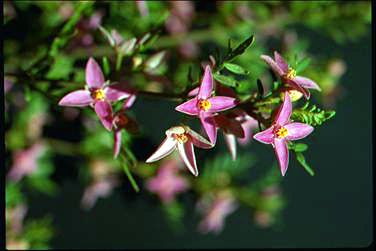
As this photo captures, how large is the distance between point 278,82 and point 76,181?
1095 millimetres

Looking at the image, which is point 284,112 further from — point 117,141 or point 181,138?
point 117,141

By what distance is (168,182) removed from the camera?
1.48m

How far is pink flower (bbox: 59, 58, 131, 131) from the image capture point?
0.75 meters

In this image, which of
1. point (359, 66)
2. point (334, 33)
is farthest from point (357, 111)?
point (334, 33)

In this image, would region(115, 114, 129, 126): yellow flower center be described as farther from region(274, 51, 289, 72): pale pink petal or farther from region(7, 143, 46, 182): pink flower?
region(7, 143, 46, 182): pink flower

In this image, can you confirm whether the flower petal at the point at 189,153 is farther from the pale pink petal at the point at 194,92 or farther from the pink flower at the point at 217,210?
the pink flower at the point at 217,210

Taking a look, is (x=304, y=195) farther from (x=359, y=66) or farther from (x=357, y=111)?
(x=359, y=66)

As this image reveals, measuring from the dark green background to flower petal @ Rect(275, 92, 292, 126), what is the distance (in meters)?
1.10

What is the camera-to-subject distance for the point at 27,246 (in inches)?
47.3

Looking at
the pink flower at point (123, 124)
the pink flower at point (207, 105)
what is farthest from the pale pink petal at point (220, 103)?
the pink flower at point (123, 124)

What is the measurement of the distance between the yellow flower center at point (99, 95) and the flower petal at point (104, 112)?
1cm

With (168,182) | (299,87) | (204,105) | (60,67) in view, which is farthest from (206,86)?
(168,182)

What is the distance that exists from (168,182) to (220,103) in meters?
0.85

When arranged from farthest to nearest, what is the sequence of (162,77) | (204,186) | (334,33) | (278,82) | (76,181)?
(76,181) → (204,186) → (334,33) → (162,77) → (278,82)
